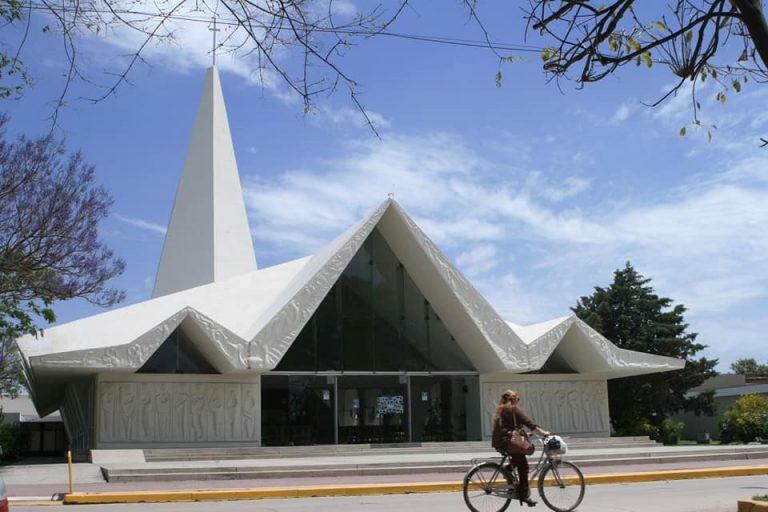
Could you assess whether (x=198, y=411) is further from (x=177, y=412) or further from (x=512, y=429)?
(x=512, y=429)

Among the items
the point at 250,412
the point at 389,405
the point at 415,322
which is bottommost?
the point at 250,412

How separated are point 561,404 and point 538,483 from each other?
18.2 meters

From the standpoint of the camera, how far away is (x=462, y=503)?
1090 centimetres

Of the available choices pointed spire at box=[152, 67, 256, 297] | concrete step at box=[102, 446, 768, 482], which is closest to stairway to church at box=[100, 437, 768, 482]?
concrete step at box=[102, 446, 768, 482]

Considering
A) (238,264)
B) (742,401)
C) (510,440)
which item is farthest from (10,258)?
(742,401)

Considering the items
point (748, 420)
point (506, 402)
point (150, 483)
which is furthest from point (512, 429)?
point (748, 420)

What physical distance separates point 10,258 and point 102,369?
502cm

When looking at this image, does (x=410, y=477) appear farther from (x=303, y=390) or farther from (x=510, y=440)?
(x=303, y=390)

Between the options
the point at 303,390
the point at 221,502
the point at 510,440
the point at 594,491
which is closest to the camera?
the point at 510,440

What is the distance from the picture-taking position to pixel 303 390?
24.3 meters

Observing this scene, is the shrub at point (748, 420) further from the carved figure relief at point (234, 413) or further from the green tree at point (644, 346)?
the carved figure relief at point (234, 413)

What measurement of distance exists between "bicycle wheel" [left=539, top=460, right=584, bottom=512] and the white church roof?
13.6 meters

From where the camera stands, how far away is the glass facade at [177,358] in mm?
22797

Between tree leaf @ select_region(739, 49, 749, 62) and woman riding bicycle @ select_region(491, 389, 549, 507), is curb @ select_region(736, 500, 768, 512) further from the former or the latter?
tree leaf @ select_region(739, 49, 749, 62)
